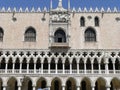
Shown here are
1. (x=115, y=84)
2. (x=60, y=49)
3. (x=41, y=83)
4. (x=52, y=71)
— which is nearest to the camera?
(x=52, y=71)

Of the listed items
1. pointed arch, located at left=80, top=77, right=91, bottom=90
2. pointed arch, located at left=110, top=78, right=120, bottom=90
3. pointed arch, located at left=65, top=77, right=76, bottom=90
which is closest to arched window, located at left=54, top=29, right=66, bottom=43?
pointed arch, located at left=65, top=77, right=76, bottom=90

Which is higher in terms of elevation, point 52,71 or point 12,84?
point 52,71

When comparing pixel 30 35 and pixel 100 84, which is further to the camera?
pixel 30 35

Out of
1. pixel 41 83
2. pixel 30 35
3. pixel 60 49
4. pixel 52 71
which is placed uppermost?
pixel 30 35

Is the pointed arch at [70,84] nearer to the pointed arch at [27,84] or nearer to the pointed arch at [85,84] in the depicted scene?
the pointed arch at [85,84]

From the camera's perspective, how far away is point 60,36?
31.2 meters

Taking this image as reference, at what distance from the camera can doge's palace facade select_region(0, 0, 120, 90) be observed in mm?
29516

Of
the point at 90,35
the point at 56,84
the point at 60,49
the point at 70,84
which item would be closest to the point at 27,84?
the point at 56,84

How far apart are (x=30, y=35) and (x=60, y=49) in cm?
334

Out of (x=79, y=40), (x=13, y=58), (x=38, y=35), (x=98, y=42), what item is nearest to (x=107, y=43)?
(x=98, y=42)

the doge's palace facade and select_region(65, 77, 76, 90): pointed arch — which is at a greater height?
the doge's palace facade

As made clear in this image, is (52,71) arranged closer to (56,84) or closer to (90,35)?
(56,84)

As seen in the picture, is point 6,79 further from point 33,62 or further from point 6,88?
point 33,62

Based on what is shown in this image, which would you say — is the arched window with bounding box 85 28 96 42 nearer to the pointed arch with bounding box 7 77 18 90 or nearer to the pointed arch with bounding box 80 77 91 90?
the pointed arch with bounding box 80 77 91 90
